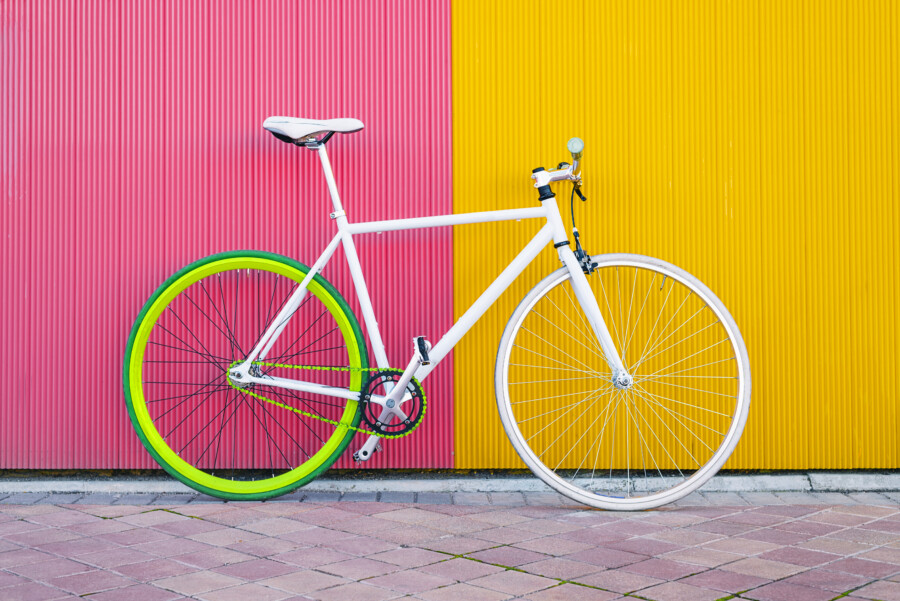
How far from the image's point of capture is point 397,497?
11.2ft

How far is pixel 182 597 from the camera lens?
2225 millimetres

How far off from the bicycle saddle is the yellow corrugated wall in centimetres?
54

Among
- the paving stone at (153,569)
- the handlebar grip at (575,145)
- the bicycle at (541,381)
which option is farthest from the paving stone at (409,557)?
the handlebar grip at (575,145)

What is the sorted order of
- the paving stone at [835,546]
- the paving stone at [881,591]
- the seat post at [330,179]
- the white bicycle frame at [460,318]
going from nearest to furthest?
1. the paving stone at [881,591]
2. the paving stone at [835,546]
3. the white bicycle frame at [460,318]
4. the seat post at [330,179]

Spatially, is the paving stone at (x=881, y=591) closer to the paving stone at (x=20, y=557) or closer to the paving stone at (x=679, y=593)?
the paving stone at (x=679, y=593)

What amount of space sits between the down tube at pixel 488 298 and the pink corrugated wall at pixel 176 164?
1.19ft

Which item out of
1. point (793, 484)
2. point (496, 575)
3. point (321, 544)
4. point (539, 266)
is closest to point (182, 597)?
point (321, 544)

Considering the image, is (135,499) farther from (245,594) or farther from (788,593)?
(788,593)

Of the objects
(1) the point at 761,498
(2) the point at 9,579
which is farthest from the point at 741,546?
(2) the point at 9,579

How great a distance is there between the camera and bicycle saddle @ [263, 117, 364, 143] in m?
3.30

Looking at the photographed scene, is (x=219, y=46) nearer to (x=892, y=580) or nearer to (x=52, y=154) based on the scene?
(x=52, y=154)

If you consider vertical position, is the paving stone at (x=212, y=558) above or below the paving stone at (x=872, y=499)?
above

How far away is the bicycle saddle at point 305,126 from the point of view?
10.8ft

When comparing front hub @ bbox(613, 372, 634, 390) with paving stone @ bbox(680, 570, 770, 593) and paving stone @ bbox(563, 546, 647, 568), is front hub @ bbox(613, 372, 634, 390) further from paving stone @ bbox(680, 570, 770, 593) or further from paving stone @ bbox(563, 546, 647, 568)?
paving stone @ bbox(680, 570, 770, 593)
